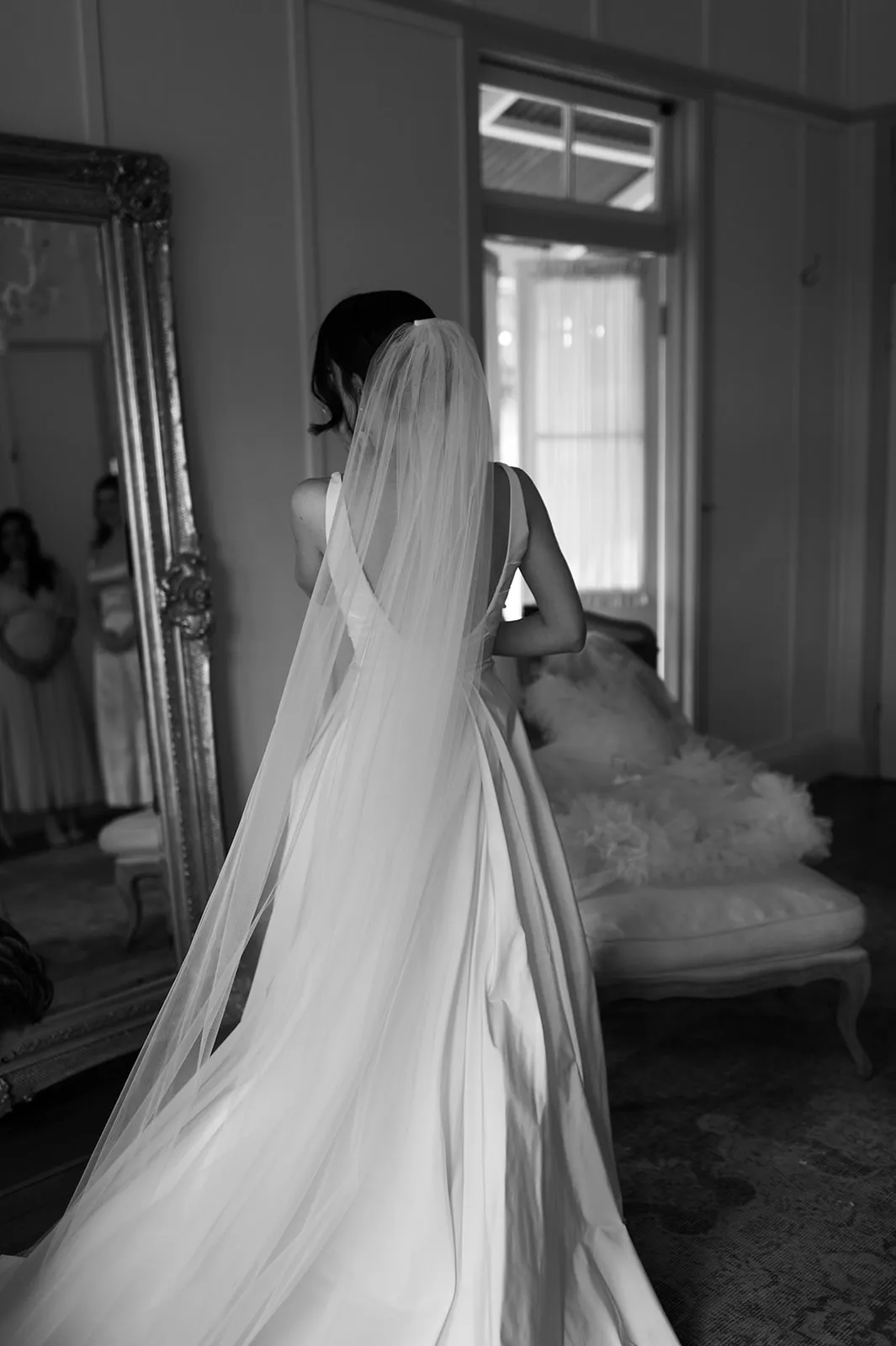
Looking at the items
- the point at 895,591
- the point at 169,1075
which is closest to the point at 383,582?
the point at 169,1075

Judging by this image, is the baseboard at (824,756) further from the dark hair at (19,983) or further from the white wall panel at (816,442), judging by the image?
the dark hair at (19,983)

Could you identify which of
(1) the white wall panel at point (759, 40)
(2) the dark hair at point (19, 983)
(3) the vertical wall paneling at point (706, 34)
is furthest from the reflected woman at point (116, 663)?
(1) the white wall panel at point (759, 40)

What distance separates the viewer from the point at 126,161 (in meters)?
2.93

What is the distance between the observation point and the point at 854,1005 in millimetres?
2875

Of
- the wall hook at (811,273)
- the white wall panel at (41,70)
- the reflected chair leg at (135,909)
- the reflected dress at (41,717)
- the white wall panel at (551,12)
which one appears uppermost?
the white wall panel at (551,12)

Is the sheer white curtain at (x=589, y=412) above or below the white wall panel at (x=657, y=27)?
below

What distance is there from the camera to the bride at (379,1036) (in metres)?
1.73

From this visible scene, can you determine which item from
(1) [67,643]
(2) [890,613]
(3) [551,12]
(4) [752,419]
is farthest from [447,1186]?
(2) [890,613]

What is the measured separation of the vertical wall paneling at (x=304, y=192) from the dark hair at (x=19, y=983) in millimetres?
1517

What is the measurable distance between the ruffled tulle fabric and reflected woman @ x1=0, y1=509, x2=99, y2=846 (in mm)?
1143

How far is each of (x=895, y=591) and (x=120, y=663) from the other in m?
3.87

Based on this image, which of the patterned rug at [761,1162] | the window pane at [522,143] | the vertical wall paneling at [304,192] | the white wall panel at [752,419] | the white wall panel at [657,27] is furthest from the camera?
the white wall panel at [752,419]

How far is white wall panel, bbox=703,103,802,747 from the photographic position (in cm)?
491

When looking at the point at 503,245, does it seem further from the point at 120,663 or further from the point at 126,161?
the point at 120,663
